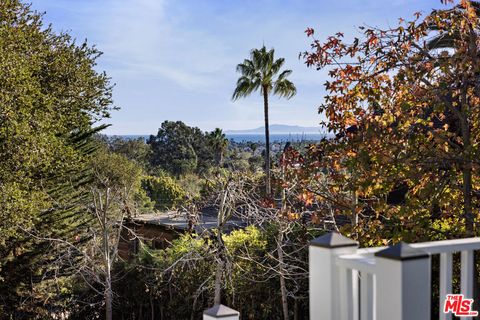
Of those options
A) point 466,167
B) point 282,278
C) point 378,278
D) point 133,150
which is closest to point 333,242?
point 378,278

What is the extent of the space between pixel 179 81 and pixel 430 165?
4850cm

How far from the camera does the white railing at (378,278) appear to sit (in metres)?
1.60

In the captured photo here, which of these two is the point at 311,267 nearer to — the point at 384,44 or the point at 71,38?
the point at 384,44

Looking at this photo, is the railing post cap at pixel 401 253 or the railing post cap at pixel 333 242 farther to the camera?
the railing post cap at pixel 333 242

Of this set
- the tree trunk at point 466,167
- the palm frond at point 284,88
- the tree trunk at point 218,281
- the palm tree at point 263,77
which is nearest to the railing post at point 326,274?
the tree trunk at point 466,167

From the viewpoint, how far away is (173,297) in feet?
31.3

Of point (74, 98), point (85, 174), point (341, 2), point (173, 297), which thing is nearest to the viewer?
point (173, 297)

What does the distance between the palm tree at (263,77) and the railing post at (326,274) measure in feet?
64.0

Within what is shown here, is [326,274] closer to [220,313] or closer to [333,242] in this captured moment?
[333,242]

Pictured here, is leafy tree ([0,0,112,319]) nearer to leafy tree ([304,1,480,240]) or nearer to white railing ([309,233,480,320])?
leafy tree ([304,1,480,240])

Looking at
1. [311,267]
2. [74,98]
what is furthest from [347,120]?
[74,98]

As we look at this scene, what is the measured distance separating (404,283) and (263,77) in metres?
20.6

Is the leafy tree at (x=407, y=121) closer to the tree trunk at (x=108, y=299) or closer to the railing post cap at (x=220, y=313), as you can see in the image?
the railing post cap at (x=220, y=313)

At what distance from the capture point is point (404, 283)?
1.59 metres
